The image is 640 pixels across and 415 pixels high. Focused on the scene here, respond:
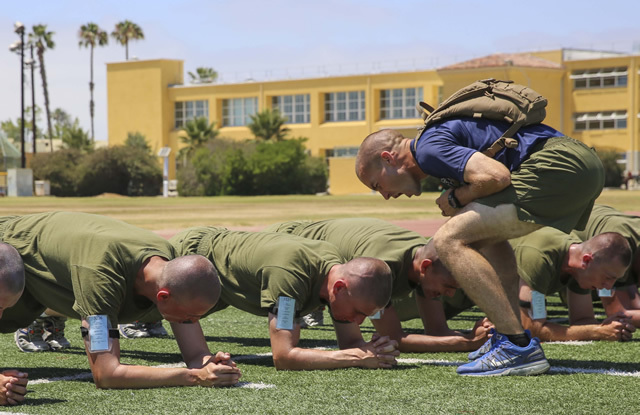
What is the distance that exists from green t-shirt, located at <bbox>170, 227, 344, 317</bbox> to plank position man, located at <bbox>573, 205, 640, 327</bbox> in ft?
8.01

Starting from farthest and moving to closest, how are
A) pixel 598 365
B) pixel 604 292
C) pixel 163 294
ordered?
pixel 604 292 → pixel 598 365 → pixel 163 294

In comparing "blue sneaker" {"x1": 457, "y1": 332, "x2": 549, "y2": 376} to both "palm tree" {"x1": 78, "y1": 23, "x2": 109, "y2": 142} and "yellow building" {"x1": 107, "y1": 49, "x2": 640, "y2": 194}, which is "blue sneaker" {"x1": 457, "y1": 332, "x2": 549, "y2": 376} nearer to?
"yellow building" {"x1": 107, "y1": 49, "x2": 640, "y2": 194}

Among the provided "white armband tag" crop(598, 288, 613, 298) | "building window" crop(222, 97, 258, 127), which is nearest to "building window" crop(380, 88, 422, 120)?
"building window" crop(222, 97, 258, 127)

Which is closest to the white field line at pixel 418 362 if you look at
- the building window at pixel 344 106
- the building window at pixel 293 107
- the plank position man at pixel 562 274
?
the plank position man at pixel 562 274

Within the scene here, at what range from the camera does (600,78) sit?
6419 cm

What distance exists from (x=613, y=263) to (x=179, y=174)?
5307cm

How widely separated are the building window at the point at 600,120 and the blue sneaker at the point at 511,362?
61184mm

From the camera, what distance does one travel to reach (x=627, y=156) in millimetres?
63094

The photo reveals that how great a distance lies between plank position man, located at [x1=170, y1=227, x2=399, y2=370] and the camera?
532cm

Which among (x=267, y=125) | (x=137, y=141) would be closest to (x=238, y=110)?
(x=267, y=125)

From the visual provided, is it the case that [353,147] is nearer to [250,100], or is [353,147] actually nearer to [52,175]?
[250,100]

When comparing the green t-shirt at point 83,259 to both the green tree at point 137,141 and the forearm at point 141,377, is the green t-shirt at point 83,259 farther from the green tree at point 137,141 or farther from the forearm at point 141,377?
the green tree at point 137,141

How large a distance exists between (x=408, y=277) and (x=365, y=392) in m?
1.39

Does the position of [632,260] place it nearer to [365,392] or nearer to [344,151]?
[365,392]
